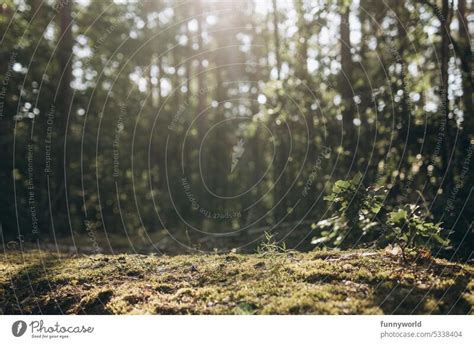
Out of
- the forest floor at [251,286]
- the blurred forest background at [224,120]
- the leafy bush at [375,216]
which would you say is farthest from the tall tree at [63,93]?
the leafy bush at [375,216]

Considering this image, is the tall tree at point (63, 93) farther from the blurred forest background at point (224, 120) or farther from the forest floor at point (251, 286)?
the forest floor at point (251, 286)

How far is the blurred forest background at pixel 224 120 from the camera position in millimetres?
12320

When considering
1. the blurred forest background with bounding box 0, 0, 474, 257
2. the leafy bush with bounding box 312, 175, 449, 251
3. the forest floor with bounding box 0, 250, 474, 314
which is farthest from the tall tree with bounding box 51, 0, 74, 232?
the leafy bush with bounding box 312, 175, 449, 251

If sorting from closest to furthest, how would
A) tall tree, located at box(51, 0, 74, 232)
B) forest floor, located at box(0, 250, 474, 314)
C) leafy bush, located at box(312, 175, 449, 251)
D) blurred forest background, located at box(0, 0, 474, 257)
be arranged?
forest floor, located at box(0, 250, 474, 314)
leafy bush, located at box(312, 175, 449, 251)
blurred forest background, located at box(0, 0, 474, 257)
tall tree, located at box(51, 0, 74, 232)

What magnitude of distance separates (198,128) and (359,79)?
14.0 metres

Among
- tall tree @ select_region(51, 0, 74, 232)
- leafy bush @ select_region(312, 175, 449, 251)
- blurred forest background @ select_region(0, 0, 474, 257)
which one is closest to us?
leafy bush @ select_region(312, 175, 449, 251)

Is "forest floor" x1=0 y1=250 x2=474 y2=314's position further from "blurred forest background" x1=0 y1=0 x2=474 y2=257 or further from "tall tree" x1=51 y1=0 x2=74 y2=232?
"tall tree" x1=51 y1=0 x2=74 y2=232

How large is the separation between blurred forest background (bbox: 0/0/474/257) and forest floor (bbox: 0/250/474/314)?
1036 millimetres

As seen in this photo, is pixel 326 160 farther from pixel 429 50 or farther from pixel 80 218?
pixel 80 218

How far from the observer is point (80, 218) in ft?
73.3

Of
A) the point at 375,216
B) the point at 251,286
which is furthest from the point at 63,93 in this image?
the point at 375,216

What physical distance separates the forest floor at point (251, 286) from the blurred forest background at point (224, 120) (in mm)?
Answer: 1036

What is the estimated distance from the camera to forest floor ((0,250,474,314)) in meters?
6.00
